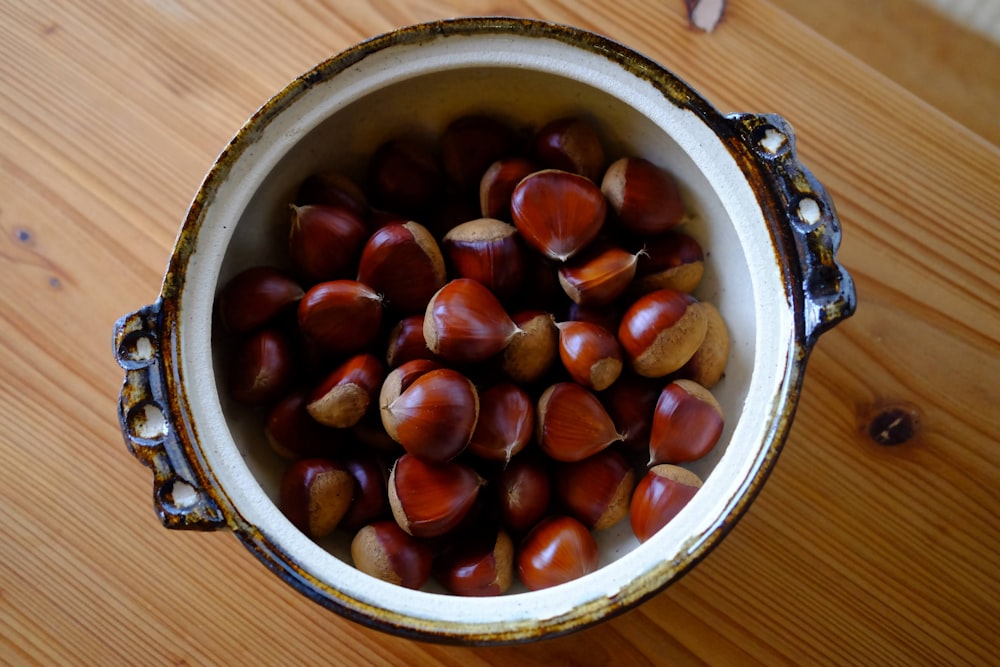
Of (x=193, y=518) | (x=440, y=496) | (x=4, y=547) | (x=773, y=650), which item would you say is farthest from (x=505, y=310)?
(x=4, y=547)

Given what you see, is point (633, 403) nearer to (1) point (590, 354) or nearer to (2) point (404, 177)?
(1) point (590, 354)

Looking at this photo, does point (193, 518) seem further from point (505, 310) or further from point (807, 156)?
point (807, 156)

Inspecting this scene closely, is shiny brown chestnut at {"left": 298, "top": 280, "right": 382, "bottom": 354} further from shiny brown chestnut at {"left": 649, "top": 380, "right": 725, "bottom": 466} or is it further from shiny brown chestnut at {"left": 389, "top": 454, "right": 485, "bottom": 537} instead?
shiny brown chestnut at {"left": 649, "top": 380, "right": 725, "bottom": 466}

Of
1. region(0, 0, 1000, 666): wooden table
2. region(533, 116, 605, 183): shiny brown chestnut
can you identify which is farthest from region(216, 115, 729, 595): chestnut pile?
region(0, 0, 1000, 666): wooden table

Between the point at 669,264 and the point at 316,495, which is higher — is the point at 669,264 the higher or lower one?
the higher one

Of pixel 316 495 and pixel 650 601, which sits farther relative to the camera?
pixel 650 601

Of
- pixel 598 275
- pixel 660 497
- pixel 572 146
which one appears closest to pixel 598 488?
pixel 660 497

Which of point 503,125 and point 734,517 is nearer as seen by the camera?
point 734,517
